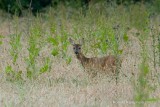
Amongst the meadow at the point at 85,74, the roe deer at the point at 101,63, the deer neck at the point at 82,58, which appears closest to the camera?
the meadow at the point at 85,74

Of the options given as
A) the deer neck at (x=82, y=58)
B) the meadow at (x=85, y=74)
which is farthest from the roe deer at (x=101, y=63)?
the meadow at (x=85, y=74)

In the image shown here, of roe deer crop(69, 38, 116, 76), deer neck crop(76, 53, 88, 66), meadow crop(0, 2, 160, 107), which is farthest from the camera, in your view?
deer neck crop(76, 53, 88, 66)

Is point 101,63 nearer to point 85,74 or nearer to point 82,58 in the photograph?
point 85,74

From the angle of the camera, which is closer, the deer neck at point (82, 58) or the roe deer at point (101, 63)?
the roe deer at point (101, 63)

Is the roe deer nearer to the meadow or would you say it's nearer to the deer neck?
the deer neck

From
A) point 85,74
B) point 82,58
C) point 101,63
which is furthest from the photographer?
point 82,58

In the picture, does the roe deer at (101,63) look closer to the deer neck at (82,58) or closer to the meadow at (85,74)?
the deer neck at (82,58)

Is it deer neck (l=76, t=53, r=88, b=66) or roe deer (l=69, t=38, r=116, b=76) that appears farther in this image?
deer neck (l=76, t=53, r=88, b=66)

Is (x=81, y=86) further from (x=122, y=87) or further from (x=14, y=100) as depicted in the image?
(x=14, y=100)

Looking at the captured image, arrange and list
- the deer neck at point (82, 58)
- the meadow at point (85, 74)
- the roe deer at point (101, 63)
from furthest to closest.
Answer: the deer neck at point (82, 58)
the roe deer at point (101, 63)
the meadow at point (85, 74)

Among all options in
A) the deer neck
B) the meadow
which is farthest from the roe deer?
the meadow

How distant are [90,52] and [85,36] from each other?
71cm

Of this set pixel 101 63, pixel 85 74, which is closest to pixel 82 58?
pixel 101 63

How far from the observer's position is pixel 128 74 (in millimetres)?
10969
